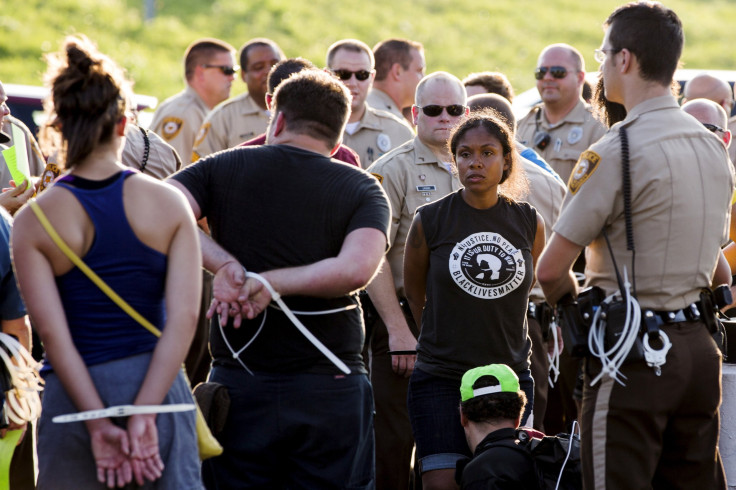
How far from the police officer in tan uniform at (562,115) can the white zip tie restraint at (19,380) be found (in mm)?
4893

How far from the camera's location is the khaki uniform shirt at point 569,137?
315 inches

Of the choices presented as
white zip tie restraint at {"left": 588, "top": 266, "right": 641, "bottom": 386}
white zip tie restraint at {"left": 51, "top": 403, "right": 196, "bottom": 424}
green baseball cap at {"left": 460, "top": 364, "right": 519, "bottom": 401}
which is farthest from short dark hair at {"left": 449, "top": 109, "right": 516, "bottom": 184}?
white zip tie restraint at {"left": 51, "top": 403, "right": 196, "bottom": 424}

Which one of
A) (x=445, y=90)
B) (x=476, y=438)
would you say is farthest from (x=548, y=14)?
(x=476, y=438)

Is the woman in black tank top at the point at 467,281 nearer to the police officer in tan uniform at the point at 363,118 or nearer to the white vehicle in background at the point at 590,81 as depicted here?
the police officer in tan uniform at the point at 363,118

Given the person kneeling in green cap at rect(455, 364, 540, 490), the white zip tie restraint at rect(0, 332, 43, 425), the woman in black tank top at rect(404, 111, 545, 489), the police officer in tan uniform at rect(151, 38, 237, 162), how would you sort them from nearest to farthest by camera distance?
the white zip tie restraint at rect(0, 332, 43, 425) < the person kneeling in green cap at rect(455, 364, 540, 490) < the woman in black tank top at rect(404, 111, 545, 489) < the police officer in tan uniform at rect(151, 38, 237, 162)

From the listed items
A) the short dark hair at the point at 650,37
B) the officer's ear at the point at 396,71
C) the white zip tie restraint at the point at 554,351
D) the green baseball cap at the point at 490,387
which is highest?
the short dark hair at the point at 650,37

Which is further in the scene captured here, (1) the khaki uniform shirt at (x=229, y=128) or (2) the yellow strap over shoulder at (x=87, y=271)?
(1) the khaki uniform shirt at (x=229, y=128)

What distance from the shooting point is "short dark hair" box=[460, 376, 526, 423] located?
14.9 feet

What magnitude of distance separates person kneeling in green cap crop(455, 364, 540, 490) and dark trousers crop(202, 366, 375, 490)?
1.96 ft

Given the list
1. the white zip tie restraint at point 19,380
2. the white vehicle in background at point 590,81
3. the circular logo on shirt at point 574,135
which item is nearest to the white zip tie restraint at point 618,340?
the white zip tie restraint at point 19,380

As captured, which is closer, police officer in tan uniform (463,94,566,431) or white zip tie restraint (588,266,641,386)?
white zip tie restraint (588,266,641,386)

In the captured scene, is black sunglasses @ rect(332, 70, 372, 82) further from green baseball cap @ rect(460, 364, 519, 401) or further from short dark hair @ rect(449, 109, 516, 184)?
green baseball cap @ rect(460, 364, 519, 401)

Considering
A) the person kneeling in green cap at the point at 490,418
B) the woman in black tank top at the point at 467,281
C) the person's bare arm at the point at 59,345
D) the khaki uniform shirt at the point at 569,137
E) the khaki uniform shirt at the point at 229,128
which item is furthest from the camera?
the khaki uniform shirt at the point at 569,137

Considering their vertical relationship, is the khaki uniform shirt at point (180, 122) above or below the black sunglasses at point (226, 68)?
below
